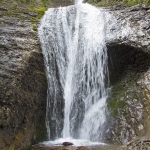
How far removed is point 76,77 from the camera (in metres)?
8.88

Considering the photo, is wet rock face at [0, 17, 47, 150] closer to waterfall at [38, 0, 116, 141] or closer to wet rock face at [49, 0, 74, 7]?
waterfall at [38, 0, 116, 141]

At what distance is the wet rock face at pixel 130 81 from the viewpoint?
687 cm

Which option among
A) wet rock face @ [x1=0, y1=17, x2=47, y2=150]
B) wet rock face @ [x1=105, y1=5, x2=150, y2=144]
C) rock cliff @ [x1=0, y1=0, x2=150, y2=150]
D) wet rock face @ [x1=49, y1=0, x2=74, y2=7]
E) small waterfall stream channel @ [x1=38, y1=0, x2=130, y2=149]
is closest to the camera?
wet rock face @ [x1=0, y1=17, x2=47, y2=150]

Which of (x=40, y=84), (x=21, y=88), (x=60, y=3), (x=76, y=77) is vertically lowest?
(x=21, y=88)

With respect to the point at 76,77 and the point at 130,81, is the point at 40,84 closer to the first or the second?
the point at 76,77

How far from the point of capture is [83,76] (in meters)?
8.84

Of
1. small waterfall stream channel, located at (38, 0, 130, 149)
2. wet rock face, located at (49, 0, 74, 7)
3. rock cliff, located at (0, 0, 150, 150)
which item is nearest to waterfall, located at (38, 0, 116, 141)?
small waterfall stream channel, located at (38, 0, 130, 149)

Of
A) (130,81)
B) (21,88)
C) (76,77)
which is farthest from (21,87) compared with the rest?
(130,81)

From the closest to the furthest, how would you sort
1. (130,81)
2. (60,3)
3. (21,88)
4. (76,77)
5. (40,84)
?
(21,88)
(40,84)
(130,81)
(76,77)
(60,3)

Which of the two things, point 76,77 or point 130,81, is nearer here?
point 130,81

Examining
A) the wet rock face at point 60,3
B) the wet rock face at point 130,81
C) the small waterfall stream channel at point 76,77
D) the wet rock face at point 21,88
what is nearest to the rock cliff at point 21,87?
the wet rock face at point 21,88

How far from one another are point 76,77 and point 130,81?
2109mm

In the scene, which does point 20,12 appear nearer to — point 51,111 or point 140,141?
point 51,111

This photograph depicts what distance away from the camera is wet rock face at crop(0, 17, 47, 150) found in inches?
242
